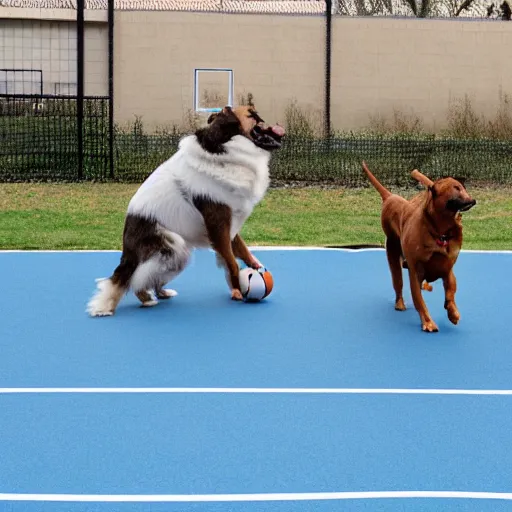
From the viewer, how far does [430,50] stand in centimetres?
1984

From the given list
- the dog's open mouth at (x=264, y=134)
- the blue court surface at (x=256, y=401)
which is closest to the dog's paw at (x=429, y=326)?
the blue court surface at (x=256, y=401)

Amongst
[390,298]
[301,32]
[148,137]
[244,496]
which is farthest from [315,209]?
[244,496]

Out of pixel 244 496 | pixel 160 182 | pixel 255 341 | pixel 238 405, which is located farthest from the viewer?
pixel 160 182

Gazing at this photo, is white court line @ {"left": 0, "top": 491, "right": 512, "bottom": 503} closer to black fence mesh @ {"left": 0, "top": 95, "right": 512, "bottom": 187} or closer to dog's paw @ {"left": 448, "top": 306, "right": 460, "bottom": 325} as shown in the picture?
dog's paw @ {"left": 448, "top": 306, "right": 460, "bottom": 325}

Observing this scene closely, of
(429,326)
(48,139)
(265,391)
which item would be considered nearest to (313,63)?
(48,139)

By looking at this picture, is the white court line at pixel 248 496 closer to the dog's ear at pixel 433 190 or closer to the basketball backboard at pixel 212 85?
the dog's ear at pixel 433 190

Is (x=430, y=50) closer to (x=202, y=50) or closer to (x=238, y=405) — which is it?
(x=202, y=50)

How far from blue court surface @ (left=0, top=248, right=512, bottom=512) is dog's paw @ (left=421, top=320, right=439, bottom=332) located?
11 cm

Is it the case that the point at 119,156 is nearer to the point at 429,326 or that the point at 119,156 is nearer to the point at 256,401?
the point at 429,326

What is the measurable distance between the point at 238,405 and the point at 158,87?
14.8 meters

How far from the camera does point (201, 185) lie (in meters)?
7.56

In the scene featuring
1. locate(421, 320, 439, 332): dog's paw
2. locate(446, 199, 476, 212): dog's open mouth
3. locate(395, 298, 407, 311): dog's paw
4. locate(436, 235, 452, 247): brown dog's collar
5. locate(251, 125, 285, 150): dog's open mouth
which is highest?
locate(251, 125, 285, 150): dog's open mouth

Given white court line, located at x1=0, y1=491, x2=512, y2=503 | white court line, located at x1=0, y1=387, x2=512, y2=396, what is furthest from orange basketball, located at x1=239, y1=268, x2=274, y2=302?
white court line, located at x1=0, y1=491, x2=512, y2=503

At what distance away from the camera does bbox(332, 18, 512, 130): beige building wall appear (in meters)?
19.5
